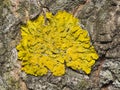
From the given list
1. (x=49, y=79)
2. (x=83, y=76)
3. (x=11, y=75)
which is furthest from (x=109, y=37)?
(x=11, y=75)

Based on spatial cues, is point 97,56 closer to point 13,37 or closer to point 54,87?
point 54,87

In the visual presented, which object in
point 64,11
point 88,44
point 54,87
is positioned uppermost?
point 64,11

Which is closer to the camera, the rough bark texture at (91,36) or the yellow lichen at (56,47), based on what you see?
the rough bark texture at (91,36)

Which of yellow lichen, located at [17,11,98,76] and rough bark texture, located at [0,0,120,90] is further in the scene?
yellow lichen, located at [17,11,98,76]
